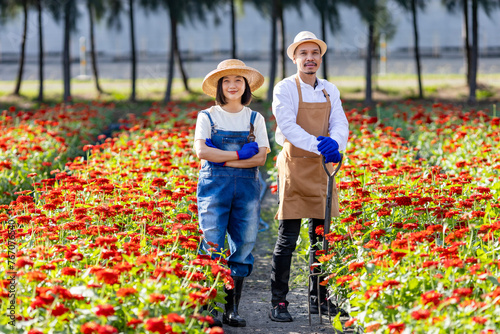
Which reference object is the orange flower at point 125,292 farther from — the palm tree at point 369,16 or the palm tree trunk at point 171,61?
the palm tree trunk at point 171,61

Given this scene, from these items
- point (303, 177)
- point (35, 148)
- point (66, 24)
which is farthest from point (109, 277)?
point (66, 24)

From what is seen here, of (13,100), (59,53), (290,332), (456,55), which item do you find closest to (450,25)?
(456,55)

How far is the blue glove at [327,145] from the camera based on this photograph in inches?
177

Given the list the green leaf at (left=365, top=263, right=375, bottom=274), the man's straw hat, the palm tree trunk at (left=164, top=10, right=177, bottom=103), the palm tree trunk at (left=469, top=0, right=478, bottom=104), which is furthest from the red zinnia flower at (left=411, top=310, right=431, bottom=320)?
the palm tree trunk at (left=164, top=10, right=177, bottom=103)

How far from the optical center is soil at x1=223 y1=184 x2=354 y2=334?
474 cm

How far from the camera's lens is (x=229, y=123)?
4.67 metres

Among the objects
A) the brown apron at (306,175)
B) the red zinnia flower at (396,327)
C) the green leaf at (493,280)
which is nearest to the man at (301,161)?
the brown apron at (306,175)

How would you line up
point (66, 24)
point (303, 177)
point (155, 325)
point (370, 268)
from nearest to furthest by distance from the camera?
point (155, 325) < point (370, 268) < point (303, 177) < point (66, 24)

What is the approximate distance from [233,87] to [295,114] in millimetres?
502

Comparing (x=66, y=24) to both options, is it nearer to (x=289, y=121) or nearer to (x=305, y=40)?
(x=305, y=40)

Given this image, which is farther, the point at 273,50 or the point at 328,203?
the point at 273,50

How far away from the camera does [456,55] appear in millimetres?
38000

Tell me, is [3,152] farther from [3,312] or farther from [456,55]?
[456,55]

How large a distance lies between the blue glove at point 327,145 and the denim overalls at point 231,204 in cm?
49
